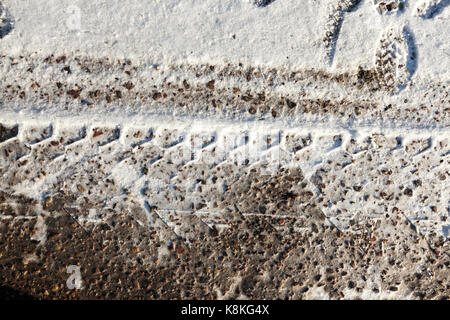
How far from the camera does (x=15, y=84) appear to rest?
9.68 feet

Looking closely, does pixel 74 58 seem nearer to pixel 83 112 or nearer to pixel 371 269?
pixel 83 112

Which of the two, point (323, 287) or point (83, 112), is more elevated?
point (83, 112)

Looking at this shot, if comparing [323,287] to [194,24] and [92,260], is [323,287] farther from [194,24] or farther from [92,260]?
[194,24]

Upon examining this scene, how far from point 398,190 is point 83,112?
2.94 metres

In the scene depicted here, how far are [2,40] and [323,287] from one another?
358 centimetres

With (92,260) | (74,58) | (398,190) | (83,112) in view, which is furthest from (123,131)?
(398,190)

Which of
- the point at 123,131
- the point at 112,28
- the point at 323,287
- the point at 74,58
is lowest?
the point at 323,287

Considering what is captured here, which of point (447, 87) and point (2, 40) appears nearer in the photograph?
point (2, 40)

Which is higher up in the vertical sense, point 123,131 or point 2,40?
point 2,40

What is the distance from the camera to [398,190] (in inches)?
125

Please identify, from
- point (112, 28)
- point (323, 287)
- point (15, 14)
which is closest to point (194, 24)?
point (112, 28)

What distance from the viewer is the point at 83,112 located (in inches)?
118

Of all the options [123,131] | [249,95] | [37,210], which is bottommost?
[37,210]

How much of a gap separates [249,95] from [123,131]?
1.16 metres
